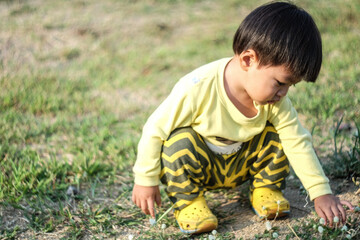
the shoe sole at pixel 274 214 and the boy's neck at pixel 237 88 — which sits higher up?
the boy's neck at pixel 237 88

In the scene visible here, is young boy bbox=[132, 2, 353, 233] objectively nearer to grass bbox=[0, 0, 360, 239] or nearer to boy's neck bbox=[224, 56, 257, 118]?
boy's neck bbox=[224, 56, 257, 118]

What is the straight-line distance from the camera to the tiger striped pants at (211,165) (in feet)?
7.09

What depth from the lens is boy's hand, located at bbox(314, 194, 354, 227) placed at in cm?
210

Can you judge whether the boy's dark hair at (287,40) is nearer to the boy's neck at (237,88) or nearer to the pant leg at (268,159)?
the boy's neck at (237,88)

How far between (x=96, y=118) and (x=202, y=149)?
1.73m

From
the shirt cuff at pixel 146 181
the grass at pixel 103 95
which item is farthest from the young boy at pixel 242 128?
the grass at pixel 103 95

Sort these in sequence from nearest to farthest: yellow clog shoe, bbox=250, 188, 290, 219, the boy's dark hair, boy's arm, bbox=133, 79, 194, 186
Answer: the boy's dark hair
boy's arm, bbox=133, 79, 194, 186
yellow clog shoe, bbox=250, 188, 290, 219

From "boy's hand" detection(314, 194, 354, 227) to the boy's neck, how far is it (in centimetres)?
53

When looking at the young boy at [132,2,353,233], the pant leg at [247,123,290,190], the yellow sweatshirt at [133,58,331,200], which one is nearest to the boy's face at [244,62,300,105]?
the young boy at [132,2,353,233]

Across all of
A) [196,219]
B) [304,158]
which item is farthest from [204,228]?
[304,158]

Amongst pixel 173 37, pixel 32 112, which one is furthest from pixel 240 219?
pixel 173 37

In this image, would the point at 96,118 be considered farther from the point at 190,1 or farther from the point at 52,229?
the point at 190,1

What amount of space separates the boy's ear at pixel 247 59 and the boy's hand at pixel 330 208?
0.72 metres

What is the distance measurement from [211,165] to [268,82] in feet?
1.73
